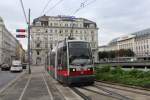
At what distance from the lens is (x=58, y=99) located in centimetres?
1452

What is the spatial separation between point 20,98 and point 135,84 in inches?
293

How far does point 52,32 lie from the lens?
378 feet

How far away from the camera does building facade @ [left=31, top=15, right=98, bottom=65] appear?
109113 mm

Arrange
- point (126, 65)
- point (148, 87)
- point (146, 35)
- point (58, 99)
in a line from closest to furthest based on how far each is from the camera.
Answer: point (58, 99) < point (148, 87) < point (126, 65) < point (146, 35)

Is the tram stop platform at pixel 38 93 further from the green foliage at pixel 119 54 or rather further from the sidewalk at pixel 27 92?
the green foliage at pixel 119 54

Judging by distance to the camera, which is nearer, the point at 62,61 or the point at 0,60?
the point at 62,61

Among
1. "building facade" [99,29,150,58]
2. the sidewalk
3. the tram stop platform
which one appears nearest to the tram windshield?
the tram stop platform

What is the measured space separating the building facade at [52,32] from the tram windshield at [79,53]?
8148 cm

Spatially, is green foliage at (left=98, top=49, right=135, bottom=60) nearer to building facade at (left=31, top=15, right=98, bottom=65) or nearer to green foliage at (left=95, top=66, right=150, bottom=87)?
building facade at (left=31, top=15, right=98, bottom=65)

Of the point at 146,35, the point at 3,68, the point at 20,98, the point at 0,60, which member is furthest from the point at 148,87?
the point at 146,35

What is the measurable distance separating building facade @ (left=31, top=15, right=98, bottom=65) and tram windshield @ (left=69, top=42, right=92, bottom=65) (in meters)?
81.5

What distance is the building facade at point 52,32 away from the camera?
109113 mm

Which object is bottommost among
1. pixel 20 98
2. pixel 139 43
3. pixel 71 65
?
pixel 20 98

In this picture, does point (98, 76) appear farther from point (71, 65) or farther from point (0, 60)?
point (0, 60)
